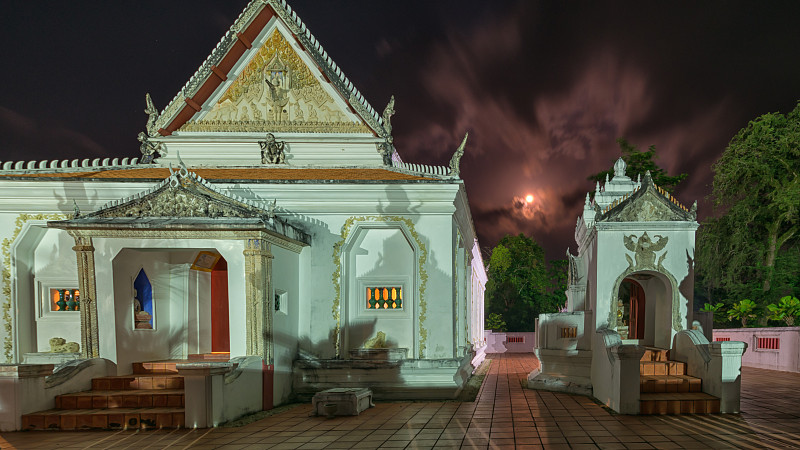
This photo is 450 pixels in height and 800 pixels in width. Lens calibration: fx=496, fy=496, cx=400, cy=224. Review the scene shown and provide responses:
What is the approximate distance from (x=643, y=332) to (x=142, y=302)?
11.4 metres

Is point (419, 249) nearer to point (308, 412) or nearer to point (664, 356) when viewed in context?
point (308, 412)

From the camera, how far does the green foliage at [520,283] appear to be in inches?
1350

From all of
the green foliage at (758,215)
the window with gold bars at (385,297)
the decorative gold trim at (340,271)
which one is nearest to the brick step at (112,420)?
the decorative gold trim at (340,271)

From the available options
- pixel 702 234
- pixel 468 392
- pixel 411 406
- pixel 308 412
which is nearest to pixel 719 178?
pixel 702 234

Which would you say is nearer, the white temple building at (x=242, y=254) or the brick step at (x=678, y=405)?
the brick step at (x=678, y=405)

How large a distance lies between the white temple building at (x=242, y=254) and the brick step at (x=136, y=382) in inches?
1.5

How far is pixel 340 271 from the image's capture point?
35.9 feet

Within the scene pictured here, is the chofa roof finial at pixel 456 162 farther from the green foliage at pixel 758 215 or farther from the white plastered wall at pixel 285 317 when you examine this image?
the green foliage at pixel 758 215

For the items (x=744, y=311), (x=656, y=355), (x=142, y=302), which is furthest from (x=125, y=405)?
(x=744, y=311)

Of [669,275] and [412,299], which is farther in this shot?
[412,299]

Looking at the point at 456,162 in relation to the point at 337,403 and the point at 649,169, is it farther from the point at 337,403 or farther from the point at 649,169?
the point at 649,169

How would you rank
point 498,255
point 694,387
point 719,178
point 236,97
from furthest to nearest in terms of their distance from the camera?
point 498,255, point 719,178, point 236,97, point 694,387

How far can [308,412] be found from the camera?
9133 millimetres

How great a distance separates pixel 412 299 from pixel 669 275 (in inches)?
210
